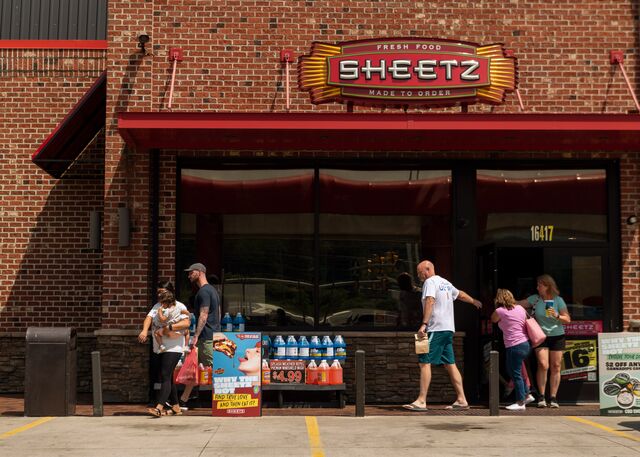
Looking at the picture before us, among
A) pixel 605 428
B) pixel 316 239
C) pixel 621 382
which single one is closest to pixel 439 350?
pixel 621 382

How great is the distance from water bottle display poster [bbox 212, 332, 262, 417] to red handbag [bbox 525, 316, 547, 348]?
3758 millimetres

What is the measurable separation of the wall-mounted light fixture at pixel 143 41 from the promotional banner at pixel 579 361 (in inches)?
288

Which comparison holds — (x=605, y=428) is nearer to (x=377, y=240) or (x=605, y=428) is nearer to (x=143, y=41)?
(x=377, y=240)

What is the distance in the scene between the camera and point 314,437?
8914 mm

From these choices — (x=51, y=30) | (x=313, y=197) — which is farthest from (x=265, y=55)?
(x=51, y=30)

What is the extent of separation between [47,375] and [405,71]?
6233 millimetres

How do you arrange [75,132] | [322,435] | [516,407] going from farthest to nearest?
1. [75,132]
2. [516,407]
3. [322,435]

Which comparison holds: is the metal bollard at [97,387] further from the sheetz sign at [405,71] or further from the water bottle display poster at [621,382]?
the water bottle display poster at [621,382]

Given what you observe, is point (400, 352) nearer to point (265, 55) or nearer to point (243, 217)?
point (243, 217)

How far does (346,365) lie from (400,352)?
2.57 feet

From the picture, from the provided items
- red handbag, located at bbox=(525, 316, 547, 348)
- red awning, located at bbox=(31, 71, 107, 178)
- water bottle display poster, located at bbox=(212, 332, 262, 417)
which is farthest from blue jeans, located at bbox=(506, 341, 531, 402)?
red awning, located at bbox=(31, 71, 107, 178)

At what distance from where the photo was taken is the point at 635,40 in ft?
41.9

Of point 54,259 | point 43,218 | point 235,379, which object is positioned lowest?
→ point 235,379

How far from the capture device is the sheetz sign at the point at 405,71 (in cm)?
1208
